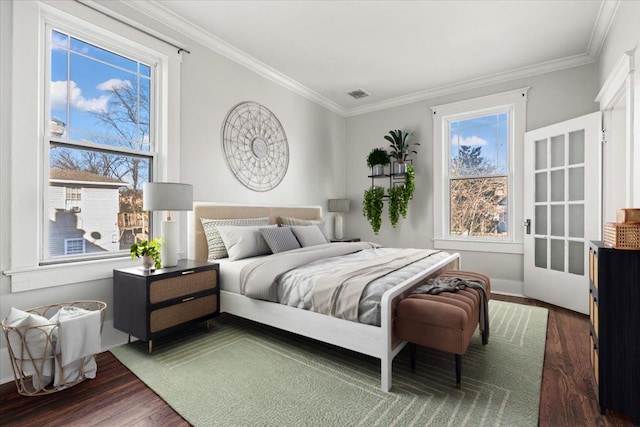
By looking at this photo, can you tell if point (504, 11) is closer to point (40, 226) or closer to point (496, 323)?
point (496, 323)

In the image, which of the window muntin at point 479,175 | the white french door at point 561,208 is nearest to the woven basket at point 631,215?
the white french door at point 561,208

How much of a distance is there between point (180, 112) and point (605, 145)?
4.21 meters

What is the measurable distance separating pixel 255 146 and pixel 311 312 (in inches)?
96.3

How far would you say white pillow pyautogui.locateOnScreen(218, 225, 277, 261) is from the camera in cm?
315

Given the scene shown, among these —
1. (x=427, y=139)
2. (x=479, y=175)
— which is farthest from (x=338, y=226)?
(x=479, y=175)

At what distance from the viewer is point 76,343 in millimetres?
2027

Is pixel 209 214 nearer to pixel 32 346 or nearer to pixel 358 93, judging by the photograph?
pixel 32 346

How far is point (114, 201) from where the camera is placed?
2861 millimetres

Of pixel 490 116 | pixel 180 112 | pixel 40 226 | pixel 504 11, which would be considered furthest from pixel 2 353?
pixel 490 116

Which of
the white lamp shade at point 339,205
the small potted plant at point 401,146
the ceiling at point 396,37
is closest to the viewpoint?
the ceiling at point 396,37

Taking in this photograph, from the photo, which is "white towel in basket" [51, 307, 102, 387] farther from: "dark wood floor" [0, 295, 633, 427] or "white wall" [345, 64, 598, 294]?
"white wall" [345, 64, 598, 294]

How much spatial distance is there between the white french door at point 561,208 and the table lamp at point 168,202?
3935 millimetres

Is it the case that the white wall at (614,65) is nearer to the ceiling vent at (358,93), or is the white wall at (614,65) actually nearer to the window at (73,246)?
the ceiling vent at (358,93)

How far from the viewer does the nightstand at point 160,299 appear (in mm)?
2410
